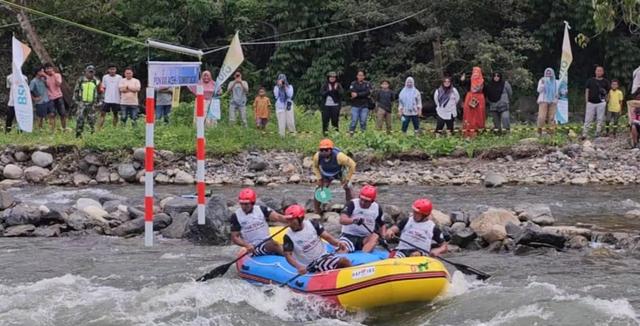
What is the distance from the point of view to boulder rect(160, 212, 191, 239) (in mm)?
12797

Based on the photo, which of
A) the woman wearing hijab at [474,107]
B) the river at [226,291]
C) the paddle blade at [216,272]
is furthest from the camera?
the woman wearing hijab at [474,107]

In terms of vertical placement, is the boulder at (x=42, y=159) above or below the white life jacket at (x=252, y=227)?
above

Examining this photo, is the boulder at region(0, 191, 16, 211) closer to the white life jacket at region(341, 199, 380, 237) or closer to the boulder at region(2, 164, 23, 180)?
the boulder at region(2, 164, 23, 180)

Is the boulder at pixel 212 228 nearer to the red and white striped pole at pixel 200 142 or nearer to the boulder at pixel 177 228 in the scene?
the boulder at pixel 177 228

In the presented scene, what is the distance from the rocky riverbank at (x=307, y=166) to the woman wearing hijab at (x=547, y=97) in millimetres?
979

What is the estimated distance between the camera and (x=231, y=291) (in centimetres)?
934

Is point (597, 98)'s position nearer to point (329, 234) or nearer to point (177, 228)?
point (177, 228)

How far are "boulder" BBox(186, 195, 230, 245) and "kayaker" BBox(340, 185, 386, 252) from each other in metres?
2.70

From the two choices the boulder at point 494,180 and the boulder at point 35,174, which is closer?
the boulder at point 494,180

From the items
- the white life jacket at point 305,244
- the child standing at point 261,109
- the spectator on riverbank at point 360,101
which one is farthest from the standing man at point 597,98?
the white life jacket at point 305,244

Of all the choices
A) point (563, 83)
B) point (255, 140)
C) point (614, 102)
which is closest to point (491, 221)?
point (563, 83)

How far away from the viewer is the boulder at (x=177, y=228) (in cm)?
1280

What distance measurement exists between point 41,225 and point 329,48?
16035 mm

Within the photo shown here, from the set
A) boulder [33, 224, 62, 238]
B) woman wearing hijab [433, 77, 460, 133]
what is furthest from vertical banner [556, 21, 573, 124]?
boulder [33, 224, 62, 238]
